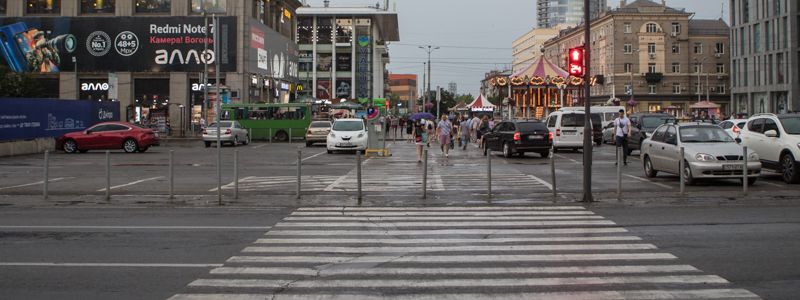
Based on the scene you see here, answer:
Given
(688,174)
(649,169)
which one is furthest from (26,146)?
(688,174)

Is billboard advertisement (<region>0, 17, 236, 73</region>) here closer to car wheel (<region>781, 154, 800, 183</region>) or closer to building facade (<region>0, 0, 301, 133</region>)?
building facade (<region>0, 0, 301, 133</region>)

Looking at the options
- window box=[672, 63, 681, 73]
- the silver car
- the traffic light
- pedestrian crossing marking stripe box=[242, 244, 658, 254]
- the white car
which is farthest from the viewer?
window box=[672, 63, 681, 73]

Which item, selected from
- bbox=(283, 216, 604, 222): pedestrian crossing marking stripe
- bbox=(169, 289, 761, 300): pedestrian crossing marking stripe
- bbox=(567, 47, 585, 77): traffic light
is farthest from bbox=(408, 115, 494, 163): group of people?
bbox=(169, 289, 761, 300): pedestrian crossing marking stripe

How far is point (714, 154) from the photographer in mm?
16859

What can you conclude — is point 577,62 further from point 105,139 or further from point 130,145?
point 105,139

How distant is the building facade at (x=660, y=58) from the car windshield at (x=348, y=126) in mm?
62352

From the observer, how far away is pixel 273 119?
50.8m

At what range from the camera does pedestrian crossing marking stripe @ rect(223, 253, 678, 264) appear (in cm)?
850

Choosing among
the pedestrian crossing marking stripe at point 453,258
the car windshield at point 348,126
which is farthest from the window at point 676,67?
the pedestrian crossing marking stripe at point 453,258

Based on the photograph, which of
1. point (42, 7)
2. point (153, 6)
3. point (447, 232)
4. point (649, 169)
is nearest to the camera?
point (447, 232)

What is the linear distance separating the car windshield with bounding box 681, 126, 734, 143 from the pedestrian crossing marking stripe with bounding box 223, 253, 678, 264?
9886 millimetres

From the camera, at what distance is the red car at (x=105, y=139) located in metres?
33.7

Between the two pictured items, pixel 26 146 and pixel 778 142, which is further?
pixel 26 146

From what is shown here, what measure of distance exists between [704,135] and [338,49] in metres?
87.6
